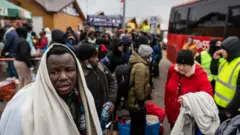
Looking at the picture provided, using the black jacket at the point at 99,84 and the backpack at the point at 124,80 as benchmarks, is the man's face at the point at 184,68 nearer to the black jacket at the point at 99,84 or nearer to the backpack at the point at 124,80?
the backpack at the point at 124,80

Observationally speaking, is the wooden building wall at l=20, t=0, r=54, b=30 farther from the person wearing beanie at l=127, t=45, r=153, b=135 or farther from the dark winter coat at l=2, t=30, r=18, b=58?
the person wearing beanie at l=127, t=45, r=153, b=135

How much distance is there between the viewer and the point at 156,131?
3770mm

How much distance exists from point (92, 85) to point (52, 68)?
49.5 inches

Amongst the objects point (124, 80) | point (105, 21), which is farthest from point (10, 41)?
point (105, 21)

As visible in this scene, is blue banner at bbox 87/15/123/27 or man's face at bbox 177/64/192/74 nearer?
man's face at bbox 177/64/192/74

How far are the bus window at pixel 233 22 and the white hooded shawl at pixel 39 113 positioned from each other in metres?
6.40

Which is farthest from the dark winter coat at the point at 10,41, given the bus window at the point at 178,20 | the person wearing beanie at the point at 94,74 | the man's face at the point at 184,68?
the bus window at the point at 178,20

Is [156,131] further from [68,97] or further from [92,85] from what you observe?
[68,97]

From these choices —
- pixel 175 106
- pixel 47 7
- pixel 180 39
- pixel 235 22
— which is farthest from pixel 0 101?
pixel 47 7

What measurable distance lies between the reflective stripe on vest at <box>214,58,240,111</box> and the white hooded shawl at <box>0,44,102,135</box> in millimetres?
2376

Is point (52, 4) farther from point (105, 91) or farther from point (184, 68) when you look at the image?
point (184, 68)

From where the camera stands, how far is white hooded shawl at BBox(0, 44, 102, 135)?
124 cm

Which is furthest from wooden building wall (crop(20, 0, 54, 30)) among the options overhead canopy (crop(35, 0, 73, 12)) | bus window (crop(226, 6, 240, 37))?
bus window (crop(226, 6, 240, 37))

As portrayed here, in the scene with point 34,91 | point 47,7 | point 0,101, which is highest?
point 47,7
